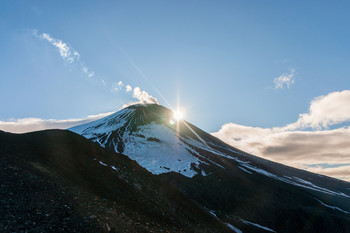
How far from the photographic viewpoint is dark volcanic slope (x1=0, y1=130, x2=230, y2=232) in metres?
12.3

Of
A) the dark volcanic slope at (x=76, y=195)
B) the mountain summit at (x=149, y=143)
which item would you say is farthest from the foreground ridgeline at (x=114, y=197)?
the mountain summit at (x=149, y=143)

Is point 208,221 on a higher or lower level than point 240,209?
higher

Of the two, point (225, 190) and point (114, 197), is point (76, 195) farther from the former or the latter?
point (225, 190)

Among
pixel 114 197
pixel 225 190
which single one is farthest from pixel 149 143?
pixel 114 197

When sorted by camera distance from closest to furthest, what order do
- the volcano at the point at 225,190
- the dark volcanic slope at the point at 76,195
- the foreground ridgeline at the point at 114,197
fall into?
1. the dark volcanic slope at the point at 76,195
2. the foreground ridgeline at the point at 114,197
3. the volcano at the point at 225,190

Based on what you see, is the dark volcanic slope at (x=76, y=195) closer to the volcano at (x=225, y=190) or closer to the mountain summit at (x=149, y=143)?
the volcano at (x=225, y=190)

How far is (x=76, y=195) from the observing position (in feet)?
53.5

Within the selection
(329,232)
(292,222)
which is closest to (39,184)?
(292,222)

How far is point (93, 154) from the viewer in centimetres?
3203

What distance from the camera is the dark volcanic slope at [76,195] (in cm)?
1232

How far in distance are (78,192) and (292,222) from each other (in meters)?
61.4

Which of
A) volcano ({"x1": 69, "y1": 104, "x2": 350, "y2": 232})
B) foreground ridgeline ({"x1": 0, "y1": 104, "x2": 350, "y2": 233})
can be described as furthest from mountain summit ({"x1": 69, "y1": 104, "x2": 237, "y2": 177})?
foreground ridgeline ({"x1": 0, "y1": 104, "x2": 350, "y2": 233})

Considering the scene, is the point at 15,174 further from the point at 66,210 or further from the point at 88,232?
the point at 88,232

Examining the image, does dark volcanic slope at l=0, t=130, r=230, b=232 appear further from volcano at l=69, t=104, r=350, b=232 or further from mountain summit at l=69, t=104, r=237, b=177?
mountain summit at l=69, t=104, r=237, b=177
